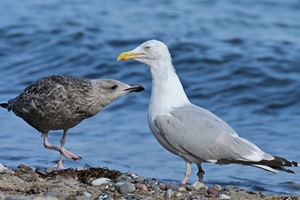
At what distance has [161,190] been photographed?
7.88 metres

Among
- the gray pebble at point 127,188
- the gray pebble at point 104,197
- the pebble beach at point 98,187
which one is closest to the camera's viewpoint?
the gray pebble at point 104,197

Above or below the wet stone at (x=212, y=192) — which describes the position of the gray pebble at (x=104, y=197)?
above

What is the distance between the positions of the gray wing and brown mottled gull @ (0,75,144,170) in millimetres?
973

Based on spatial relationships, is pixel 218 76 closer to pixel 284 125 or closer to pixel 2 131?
pixel 284 125

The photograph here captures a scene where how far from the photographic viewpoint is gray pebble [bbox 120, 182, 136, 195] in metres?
7.69

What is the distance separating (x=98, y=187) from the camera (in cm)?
798

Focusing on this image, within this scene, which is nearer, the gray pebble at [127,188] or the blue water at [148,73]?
the gray pebble at [127,188]

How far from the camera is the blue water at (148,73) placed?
35.3 ft

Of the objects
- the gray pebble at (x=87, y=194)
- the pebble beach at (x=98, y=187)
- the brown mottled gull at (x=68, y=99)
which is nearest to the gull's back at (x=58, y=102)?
the brown mottled gull at (x=68, y=99)

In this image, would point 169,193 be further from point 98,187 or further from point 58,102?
point 58,102

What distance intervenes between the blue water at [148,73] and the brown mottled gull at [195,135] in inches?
62.5

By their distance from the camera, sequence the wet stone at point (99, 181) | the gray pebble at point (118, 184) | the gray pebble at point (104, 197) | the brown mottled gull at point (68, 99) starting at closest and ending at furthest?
the gray pebble at point (104, 197) < the gray pebble at point (118, 184) < the wet stone at point (99, 181) < the brown mottled gull at point (68, 99)

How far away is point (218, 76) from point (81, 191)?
8.15 m

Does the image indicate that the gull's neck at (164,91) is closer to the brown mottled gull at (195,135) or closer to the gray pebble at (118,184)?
the brown mottled gull at (195,135)
